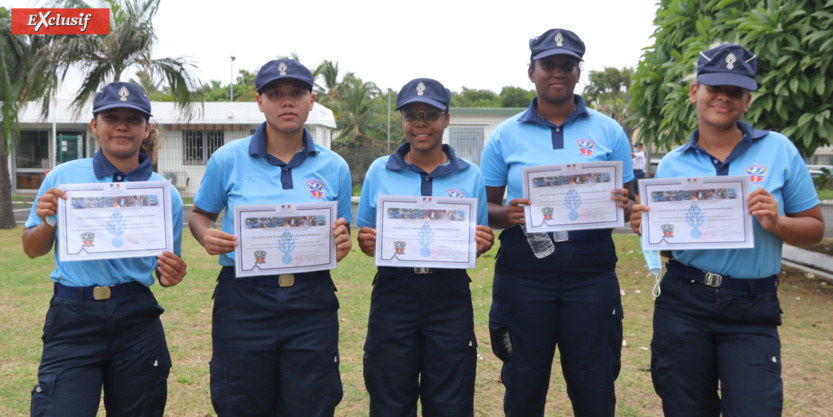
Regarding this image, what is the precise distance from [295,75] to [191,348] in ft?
12.2

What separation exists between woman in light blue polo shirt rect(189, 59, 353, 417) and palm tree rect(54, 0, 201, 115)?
12338mm

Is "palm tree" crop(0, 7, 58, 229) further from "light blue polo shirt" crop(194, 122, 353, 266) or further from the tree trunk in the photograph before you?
"light blue polo shirt" crop(194, 122, 353, 266)

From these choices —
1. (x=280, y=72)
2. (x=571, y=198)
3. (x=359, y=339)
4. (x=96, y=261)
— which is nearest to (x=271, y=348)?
(x=96, y=261)

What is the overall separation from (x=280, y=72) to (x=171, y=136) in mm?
18765

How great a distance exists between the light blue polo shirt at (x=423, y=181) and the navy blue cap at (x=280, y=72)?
61 cm

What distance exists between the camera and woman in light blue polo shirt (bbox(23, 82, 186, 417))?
3.04 metres

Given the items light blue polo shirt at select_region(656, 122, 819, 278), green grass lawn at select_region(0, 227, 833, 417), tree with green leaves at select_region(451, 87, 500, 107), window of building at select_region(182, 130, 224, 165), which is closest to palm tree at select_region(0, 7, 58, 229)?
green grass lawn at select_region(0, 227, 833, 417)

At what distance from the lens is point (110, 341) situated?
3121 millimetres

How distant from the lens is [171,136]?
67.3 ft

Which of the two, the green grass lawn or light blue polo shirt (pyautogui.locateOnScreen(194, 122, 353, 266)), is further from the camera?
the green grass lawn

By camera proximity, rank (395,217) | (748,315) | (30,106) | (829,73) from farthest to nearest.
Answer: (30,106) → (829,73) → (395,217) → (748,315)

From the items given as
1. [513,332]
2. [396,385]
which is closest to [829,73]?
[513,332]

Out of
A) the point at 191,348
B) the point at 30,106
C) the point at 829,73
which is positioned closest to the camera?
the point at 191,348

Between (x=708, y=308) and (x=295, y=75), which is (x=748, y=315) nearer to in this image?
(x=708, y=308)
